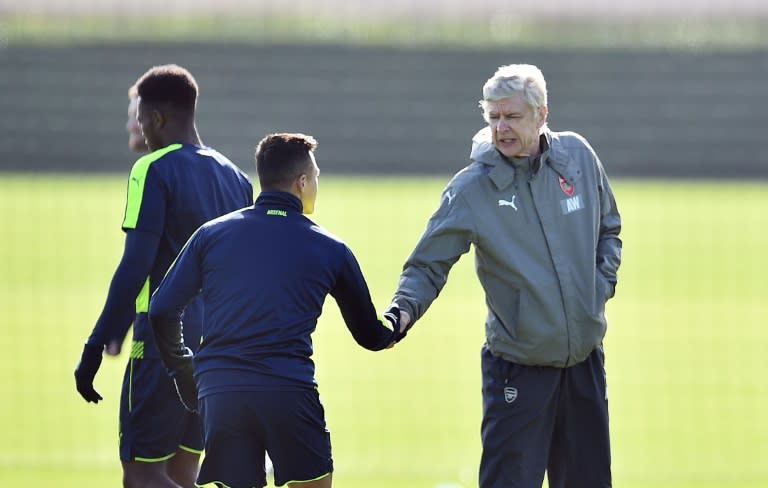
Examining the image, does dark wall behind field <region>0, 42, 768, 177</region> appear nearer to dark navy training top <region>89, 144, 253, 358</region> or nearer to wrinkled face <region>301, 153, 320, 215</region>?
dark navy training top <region>89, 144, 253, 358</region>

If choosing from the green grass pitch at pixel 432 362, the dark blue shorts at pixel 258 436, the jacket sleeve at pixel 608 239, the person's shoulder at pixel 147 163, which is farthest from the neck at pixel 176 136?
the green grass pitch at pixel 432 362

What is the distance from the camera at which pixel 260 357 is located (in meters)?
4.25

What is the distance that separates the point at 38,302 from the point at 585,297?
35.9 ft

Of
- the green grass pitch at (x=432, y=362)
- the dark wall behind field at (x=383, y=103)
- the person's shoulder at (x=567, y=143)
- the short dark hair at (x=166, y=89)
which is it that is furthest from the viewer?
the dark wall behind field at (x=383, y=103)

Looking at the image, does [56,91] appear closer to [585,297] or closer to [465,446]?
[465,446]

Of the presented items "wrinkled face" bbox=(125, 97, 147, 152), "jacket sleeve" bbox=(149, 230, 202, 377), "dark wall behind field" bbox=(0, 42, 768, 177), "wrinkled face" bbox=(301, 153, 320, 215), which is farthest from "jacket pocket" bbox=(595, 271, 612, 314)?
"dark wall behind field" bbox=(0, 42, 768, 177)

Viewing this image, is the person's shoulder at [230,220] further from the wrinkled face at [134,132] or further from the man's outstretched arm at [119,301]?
the wrinkled face at [134,132]

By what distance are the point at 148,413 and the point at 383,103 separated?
2431cm

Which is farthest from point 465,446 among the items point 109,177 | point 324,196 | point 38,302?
point 109,177

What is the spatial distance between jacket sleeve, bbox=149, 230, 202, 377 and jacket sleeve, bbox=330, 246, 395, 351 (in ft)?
1.48

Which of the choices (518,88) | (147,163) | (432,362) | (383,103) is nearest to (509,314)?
(518,88)

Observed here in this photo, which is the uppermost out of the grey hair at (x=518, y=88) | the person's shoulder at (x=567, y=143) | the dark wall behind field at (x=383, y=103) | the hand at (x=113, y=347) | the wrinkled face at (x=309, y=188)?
the dark wall behind field at (x=383, y=103)

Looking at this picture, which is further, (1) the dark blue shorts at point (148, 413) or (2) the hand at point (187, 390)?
(1) the dark blue shorts at point (148, 413)

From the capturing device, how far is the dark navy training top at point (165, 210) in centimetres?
489
